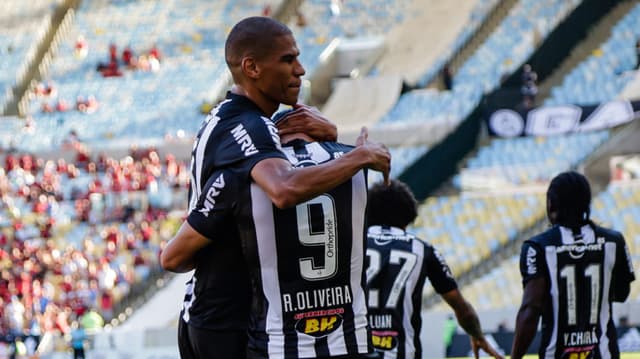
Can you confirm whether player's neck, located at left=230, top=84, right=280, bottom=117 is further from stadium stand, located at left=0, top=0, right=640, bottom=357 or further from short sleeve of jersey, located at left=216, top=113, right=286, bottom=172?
stadium stand, located at left=0, top=0, right=640, bottom=357

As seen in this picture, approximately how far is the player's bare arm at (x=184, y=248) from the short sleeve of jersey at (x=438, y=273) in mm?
2891

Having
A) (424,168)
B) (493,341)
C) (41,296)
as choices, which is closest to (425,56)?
(424,168)

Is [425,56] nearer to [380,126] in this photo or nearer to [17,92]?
[380,126]

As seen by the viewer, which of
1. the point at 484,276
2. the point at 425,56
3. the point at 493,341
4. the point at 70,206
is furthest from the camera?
the point at 425,56

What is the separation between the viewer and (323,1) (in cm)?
3269

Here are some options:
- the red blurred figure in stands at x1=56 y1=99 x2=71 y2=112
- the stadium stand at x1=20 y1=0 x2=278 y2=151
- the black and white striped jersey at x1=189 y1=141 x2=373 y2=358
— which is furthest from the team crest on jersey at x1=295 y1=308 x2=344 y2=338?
the red blurred figure in stands at x1=56 y1=99 x2=71 y2=112

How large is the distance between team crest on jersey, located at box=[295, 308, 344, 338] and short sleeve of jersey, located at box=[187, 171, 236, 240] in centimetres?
37

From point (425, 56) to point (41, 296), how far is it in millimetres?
11850

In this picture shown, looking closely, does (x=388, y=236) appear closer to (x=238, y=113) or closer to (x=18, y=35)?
(x=238, y=113)

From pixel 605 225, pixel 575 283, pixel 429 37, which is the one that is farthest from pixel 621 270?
pixel 429 37

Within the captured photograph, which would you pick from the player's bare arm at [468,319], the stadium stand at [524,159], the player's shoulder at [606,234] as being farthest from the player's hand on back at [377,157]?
the stadium stand at [524,159]

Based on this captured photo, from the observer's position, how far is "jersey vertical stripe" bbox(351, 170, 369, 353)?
4.08 meters

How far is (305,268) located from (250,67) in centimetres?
64

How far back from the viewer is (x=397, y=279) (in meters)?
6.92
